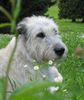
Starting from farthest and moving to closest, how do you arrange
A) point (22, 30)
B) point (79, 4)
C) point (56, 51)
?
point (79, 4) → point (22, 30) → point (56, 51)

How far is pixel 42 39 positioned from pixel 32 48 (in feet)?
0.67

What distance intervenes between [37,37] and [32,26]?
18 cm

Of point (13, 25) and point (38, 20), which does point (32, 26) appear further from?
point (13, 25)

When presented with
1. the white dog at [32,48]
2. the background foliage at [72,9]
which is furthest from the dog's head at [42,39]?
the background foliage at [72,9]

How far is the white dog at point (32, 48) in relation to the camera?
6.44 m

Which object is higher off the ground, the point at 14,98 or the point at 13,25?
the point at 13,25

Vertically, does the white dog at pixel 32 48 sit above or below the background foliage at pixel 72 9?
above

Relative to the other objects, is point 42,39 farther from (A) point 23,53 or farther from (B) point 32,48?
(A) point 23,53

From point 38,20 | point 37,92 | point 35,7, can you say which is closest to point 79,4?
point 35,7

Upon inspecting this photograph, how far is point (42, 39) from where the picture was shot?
6.79 meters

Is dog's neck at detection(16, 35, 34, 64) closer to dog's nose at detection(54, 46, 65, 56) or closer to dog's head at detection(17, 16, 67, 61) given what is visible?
dog's head at detection(17, 16, 67, 61)

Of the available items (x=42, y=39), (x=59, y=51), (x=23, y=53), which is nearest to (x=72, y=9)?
(x=42, y=39)

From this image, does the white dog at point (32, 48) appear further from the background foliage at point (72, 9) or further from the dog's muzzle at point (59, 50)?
the background foliage at point (72, 9)

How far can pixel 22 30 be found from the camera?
22.6ft
